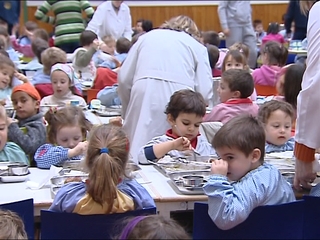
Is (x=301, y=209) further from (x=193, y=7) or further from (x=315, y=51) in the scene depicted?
(x=193, y=7)

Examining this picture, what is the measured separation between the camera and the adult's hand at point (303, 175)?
2711 millimetres

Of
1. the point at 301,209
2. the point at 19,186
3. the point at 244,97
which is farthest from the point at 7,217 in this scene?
the point at 244,97

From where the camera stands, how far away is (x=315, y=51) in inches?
103

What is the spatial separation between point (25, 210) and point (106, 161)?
1.19 ft

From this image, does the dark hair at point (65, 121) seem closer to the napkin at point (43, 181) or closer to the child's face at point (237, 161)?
the napkin at point (43, 181)

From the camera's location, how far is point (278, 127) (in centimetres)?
362

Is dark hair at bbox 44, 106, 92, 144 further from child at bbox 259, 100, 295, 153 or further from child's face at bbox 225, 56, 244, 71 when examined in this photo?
child's face at bbox 225, 56, 244, 71

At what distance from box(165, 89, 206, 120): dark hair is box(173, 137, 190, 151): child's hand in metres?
0.34

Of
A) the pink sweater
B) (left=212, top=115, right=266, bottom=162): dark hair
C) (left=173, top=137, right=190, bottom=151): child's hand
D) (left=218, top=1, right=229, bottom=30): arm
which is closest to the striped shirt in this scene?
(left=218, top=1, right=229, bottom=30): arm

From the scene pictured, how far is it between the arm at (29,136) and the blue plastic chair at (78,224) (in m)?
1.52

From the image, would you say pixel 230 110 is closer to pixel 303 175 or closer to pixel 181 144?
pixel 181 144

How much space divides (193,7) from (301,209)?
1278 centimetres

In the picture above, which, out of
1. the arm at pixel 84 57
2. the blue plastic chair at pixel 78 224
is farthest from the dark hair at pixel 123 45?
the blue plastic chair at pixel 78 224

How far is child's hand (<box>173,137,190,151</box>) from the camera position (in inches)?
126
